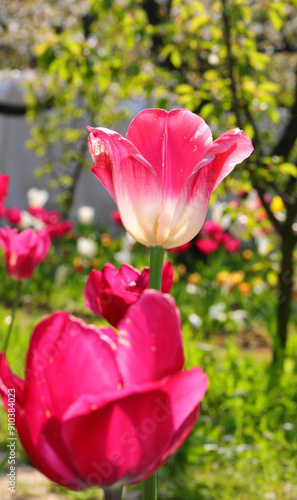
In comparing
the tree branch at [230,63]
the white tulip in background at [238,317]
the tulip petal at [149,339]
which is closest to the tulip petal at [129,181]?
the tulip petal at [149,339]

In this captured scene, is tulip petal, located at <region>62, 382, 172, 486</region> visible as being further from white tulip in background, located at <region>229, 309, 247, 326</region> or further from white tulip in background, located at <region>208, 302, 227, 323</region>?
white tulip in background, located at <region>229, 309, 247, 326</region>

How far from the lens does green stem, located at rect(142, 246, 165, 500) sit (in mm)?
447

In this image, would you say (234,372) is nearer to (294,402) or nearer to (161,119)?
(294,402)

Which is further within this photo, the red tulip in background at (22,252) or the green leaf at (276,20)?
the green leaf at (276,20)

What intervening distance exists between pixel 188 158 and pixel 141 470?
0.25m

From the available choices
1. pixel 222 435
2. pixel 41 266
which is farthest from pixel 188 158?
pixel 41 266

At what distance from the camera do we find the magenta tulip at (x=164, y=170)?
1.65 ft

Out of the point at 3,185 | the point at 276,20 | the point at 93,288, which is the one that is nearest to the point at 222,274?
the point at 276,20

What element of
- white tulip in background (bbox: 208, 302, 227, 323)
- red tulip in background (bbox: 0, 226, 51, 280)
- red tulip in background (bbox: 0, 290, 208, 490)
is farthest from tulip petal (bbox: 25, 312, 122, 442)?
white tulip in background (bbox: 208, 302, 227, 323)

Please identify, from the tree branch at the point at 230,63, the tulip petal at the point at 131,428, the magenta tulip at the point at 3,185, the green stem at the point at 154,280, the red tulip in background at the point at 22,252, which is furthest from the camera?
the tree branch at the point at 230,63

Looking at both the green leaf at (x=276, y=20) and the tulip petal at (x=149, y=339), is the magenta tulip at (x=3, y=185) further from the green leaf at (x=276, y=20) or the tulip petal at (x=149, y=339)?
the green leaf at (x=276, y=20)

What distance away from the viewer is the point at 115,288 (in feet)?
1.72

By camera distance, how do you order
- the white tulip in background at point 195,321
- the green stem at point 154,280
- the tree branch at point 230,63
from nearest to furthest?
the green stem at point 154,280, the tree branch at point 230,63, the white tulip in background at point 195,321

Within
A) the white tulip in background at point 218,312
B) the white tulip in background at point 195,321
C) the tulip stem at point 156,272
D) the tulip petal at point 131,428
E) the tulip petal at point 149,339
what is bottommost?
the white tulip in background at point 218,312
